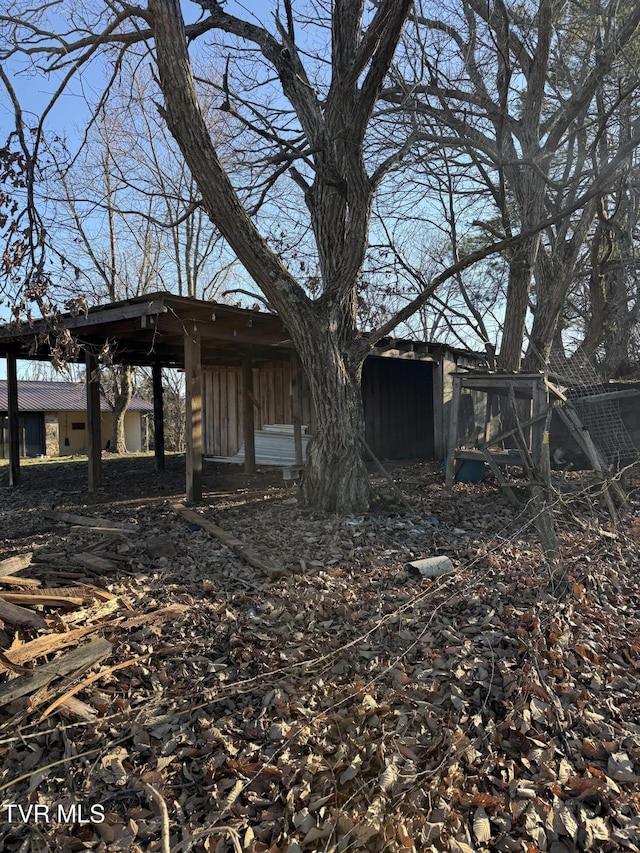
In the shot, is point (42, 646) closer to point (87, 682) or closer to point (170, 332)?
point (87, 682)

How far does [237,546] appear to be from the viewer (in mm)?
5285

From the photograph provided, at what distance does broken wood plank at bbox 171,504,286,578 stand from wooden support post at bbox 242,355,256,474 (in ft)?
13.1

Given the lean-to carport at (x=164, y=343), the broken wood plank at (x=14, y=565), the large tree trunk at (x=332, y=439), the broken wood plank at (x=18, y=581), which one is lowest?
the broken wood plank at (x=18, y=581)

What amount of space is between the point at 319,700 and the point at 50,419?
26617 mm

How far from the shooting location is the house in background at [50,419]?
25.9 m

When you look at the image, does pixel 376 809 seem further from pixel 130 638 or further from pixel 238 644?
pixel 130 638

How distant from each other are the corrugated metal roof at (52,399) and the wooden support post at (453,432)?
2029 cm

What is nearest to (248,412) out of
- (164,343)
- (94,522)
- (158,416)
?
(164,343)

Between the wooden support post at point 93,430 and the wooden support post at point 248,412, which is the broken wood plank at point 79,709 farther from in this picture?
the wooden support post at point 248,412

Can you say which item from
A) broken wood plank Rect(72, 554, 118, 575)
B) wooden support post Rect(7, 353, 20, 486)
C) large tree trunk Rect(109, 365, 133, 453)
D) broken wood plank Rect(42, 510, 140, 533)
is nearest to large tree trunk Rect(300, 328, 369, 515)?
broken wood plank Rect(42, 510, 140, 533)

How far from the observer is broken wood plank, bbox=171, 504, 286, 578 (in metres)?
4.66

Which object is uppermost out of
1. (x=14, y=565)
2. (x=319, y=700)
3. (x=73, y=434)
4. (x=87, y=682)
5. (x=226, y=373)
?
(x=226, y=373)

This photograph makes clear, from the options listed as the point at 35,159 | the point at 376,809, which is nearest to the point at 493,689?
the point at 376,809

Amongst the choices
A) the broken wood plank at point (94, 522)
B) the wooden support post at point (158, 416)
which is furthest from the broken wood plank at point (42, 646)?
the wooden support post at point (158, 416)
